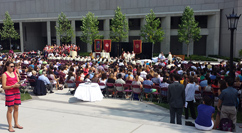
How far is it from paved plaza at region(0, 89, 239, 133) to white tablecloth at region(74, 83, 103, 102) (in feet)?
1.01

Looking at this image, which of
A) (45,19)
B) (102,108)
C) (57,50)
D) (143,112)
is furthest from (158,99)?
(45,19)

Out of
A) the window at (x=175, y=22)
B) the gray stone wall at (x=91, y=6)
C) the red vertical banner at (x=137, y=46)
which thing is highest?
the gray stone wall at (x=91, y=6)

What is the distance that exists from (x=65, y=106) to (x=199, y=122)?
632 cm

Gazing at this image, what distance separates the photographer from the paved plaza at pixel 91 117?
298 inches

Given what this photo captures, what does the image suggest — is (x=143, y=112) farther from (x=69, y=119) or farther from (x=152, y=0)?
(x=152, y=0)

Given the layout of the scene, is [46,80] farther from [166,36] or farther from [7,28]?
[7,28]

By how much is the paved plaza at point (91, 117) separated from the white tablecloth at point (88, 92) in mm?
306

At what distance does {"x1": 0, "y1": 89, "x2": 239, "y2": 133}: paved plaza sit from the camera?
24.8 ft

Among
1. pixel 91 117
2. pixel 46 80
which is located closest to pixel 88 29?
pixel 46 80

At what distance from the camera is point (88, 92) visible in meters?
12.0

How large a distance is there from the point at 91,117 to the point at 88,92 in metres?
3.14

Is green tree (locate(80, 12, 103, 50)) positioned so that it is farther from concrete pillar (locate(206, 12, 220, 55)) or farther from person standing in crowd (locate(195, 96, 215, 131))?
person standing in crowd (locate(195, 96, 215, 131))

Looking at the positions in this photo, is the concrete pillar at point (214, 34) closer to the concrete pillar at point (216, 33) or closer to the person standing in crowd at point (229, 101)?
the concrete pillar at point (216, 33)

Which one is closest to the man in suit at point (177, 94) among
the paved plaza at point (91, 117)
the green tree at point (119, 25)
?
the paved plaza at point (91, 117)
